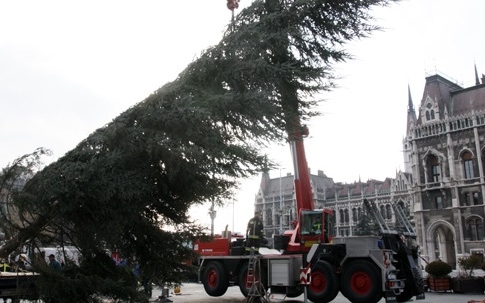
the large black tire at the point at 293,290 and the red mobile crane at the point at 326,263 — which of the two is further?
the large black tire at the point at 293,290

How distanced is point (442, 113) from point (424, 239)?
47.8 feet

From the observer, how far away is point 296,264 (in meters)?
12.1

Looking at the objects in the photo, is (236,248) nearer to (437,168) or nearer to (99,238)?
(99,238)

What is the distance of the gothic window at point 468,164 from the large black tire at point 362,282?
41664 mm

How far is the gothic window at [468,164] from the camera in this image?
47.4 metres

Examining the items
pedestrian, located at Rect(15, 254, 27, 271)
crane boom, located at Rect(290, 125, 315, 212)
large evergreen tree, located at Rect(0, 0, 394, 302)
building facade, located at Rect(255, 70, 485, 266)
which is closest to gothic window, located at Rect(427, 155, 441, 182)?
building facade, located at Rect(255, 70, 485, 266)

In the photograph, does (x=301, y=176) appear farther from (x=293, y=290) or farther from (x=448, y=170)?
(x=448, y=170)

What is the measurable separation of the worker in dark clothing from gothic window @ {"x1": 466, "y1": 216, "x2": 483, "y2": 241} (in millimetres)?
40016

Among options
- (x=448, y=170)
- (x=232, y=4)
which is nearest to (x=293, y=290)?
(x=232, y=4)

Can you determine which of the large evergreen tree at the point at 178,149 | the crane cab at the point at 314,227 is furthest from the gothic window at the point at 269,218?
the large evergreen tree at the point at 178,149

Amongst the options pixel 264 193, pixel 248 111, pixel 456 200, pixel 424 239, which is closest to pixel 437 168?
pixel 456 200

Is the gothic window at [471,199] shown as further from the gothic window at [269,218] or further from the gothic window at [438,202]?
the gothic window at [269,218]

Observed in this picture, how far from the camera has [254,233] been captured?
43.9ft

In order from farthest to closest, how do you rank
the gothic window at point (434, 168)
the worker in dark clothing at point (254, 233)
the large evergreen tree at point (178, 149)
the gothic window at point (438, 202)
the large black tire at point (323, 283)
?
1. the gothic window at point (434, 168)
2. the gothic window at point (438, 202)
3. the worker in dark clothing at point (254, 233)
4. the large black tire at point (323, 283)
5. the large evergreen tree at point (178, 149)
